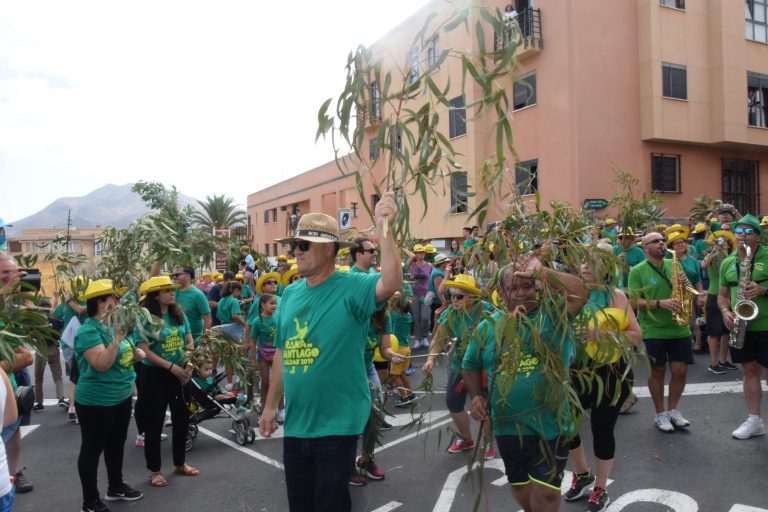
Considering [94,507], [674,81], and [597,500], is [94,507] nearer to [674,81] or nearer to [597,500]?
[597,500]

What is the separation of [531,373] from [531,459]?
1.66 ft

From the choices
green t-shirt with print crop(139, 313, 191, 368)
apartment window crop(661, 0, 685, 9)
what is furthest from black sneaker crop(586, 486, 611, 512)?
apartment window crop(661, 0, 685, 9)

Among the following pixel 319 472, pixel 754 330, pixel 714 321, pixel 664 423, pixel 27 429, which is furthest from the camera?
pixel 714 321

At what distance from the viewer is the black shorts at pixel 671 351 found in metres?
6.09

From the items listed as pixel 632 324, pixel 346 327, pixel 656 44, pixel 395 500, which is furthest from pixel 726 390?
pixel 656 44

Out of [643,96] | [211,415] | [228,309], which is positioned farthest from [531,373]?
[643,96]

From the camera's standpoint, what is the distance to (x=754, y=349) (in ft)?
19.0

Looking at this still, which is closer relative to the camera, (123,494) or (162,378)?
(123,494)

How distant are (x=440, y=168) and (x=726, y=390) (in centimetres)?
680

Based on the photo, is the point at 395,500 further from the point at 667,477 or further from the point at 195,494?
the point at 667,477

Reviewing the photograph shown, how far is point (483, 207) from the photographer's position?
2699mm

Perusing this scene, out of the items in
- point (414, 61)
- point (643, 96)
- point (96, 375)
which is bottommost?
point (96, 375)

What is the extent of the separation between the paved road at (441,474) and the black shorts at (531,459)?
0.78m

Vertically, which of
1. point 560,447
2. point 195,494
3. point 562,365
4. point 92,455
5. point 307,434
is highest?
point 562,365
